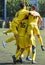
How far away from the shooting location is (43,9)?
200ft

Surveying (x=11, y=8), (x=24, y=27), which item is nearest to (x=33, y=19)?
(x=24, y=27)

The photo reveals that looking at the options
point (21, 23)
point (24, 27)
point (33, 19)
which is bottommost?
point (24, 27)

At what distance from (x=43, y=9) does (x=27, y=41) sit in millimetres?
51073

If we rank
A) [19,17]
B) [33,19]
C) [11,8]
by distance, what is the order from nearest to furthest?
[19,17] < [33,19] < [11,8]

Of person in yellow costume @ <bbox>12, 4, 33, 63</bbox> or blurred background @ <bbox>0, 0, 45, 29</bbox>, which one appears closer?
person in yellow costume @ <bbox>12, 4, 33, 63</bbox>

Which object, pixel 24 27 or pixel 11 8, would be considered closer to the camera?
pixel 24 27

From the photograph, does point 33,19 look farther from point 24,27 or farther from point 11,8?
point 11,8

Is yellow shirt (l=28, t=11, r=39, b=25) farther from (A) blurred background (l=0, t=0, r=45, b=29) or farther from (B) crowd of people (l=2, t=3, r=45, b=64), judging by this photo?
(A) blurred background (l=0, t=0, r=45, b=29)

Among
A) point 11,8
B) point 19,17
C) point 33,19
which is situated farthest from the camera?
point 11,8

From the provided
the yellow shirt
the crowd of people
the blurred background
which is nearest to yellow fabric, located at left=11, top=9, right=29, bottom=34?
the crowd of people

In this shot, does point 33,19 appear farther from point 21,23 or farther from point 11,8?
point 11,8

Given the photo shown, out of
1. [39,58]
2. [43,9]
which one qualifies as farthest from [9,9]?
[39,58]

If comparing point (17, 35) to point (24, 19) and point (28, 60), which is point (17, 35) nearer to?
point (24, 19)

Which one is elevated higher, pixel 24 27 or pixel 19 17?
pixel 19 17
